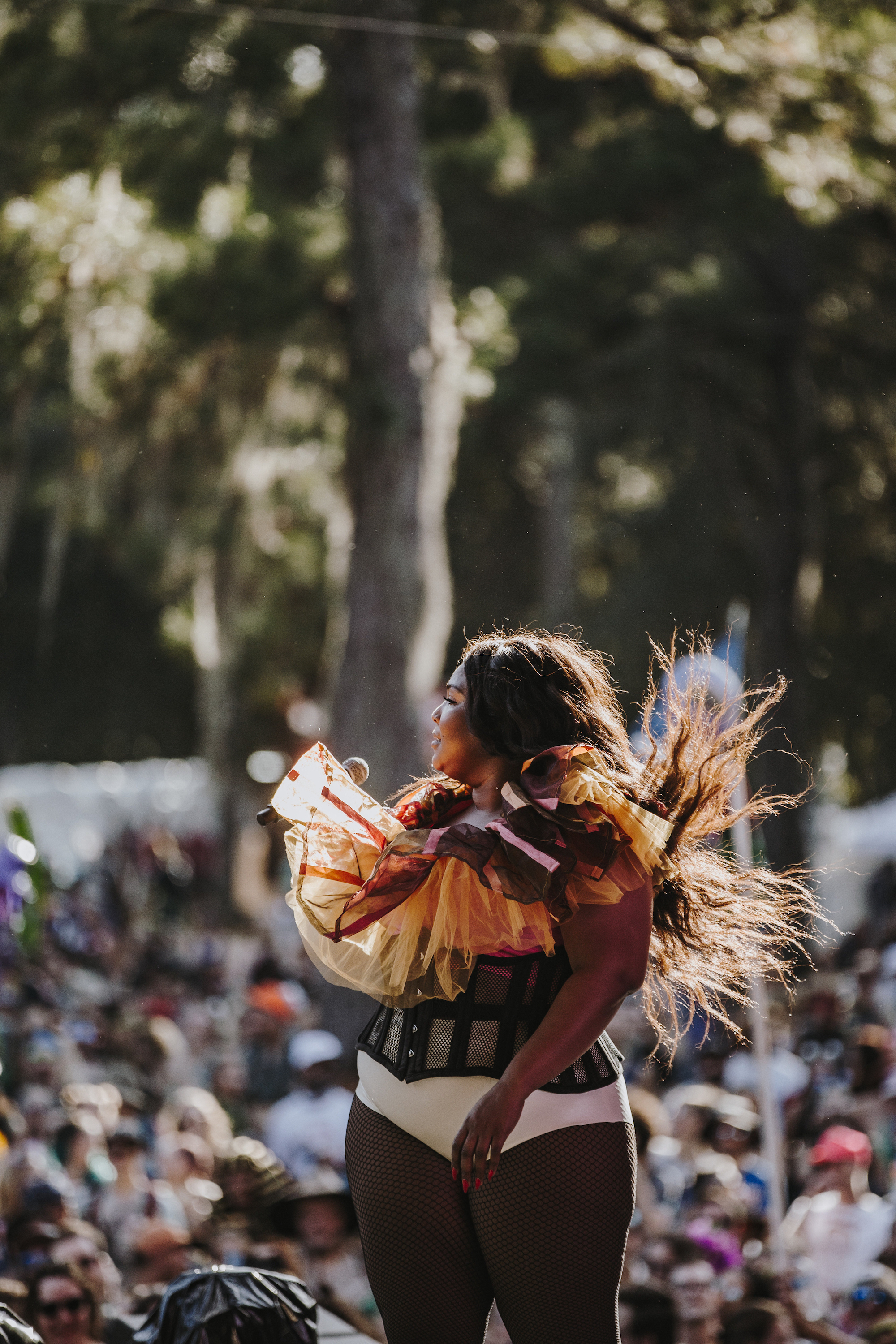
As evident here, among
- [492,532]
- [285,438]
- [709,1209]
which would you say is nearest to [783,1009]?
[709,1209]

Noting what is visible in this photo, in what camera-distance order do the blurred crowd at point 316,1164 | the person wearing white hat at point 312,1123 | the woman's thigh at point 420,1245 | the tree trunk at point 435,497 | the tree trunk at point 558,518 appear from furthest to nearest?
1. the tree trunk at point 558,518
2. the tree trunk at point 435,497
3. the person wearing white hat at point 312,1123
4. the blurred crowd at point 316,1164
5. the woman's thigh at point 420,1245

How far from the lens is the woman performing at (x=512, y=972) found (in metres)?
1.70

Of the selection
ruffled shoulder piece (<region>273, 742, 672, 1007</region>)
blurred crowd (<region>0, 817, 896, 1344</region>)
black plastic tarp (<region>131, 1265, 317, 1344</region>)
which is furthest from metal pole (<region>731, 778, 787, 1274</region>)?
ruffled shoulder piece (<region>273, 742, 672, 1007</region>)

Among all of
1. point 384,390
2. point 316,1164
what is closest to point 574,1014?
point 316,1164

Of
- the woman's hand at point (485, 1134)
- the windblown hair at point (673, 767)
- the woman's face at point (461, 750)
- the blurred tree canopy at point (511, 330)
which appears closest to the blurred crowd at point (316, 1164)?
the windblown hair at point (673, 767)

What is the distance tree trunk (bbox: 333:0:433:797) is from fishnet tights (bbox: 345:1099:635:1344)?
193 inches

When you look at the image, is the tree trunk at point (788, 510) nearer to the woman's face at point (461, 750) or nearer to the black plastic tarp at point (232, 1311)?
the black plastic tarp at point (232, 1311)

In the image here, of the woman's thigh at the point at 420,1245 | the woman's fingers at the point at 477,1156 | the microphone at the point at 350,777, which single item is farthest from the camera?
the microphone at the point at 350,777

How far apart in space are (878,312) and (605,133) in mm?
3257

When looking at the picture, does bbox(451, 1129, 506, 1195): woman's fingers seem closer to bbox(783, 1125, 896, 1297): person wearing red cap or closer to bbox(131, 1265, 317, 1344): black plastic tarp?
bbox(131, 1265, 317, 1344): black plastic tarp

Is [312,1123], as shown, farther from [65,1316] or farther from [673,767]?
[673,767]

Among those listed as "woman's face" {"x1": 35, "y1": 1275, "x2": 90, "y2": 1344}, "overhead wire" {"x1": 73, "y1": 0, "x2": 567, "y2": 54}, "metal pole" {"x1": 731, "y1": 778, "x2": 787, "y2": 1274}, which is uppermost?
"overhead wire" {"x1": 73, "y1": 0, "x2": 567, "y2": 54}

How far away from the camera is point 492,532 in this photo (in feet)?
57.7

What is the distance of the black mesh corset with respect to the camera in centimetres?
176
